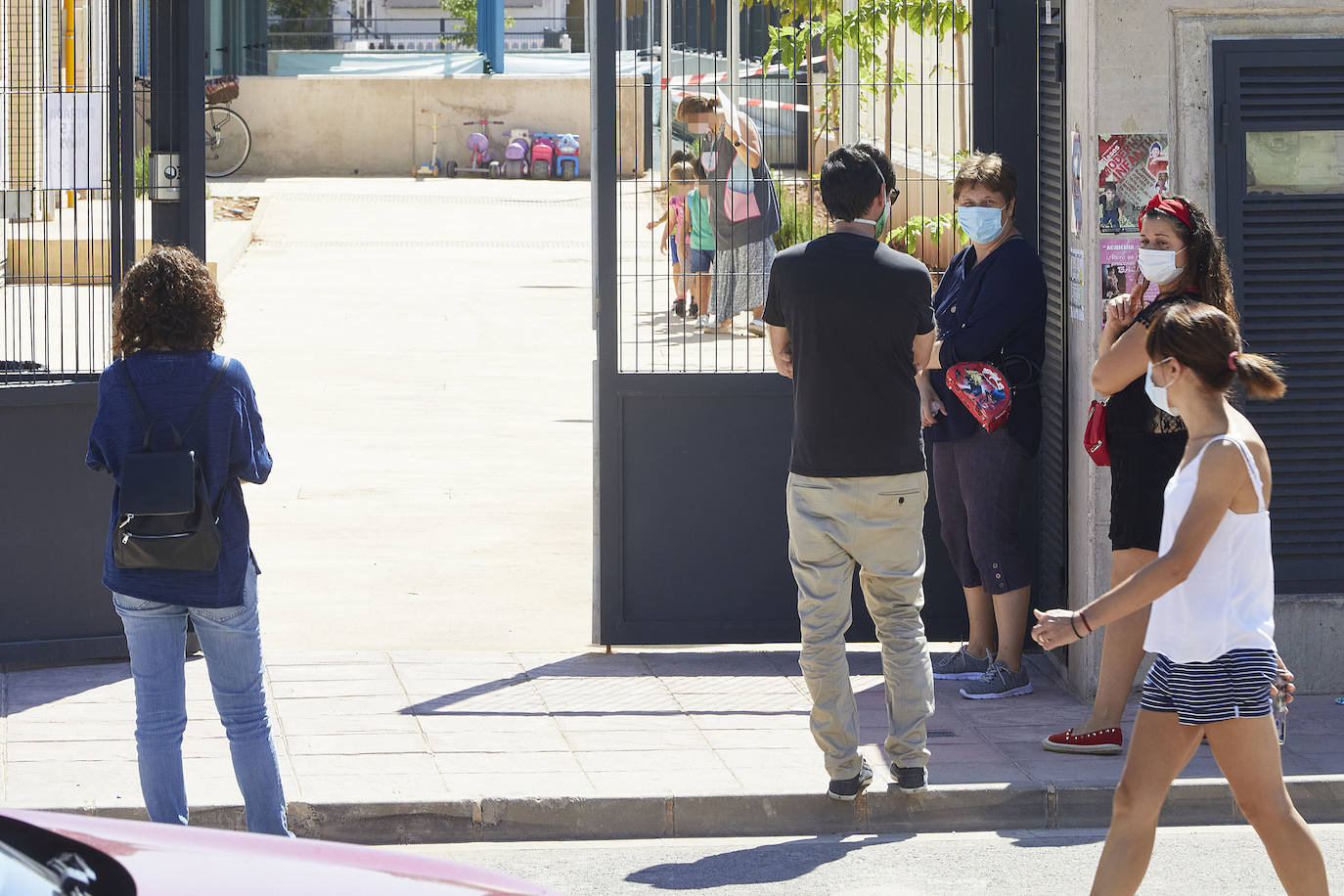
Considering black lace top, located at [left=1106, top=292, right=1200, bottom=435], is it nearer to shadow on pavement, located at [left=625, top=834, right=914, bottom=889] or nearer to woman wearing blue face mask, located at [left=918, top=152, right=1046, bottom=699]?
woman wearing blue face mask, located at [left=918, top=152, right=1046, bottom=699]

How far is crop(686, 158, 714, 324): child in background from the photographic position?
7227mm

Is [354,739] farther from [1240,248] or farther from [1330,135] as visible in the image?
[1330,135]

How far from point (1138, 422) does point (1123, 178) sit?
107cm

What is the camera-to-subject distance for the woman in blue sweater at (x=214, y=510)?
187 inches

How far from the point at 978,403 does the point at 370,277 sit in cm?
1475

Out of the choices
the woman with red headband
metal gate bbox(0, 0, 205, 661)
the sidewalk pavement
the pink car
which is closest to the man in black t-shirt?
the sidewalk pavement

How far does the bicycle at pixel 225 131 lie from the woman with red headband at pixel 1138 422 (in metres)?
27.7

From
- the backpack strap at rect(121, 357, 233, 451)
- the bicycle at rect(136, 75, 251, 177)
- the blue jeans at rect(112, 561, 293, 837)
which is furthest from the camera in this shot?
the bicycle at rect(136, 75, 251, 177)

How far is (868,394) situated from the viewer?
5.40 meters

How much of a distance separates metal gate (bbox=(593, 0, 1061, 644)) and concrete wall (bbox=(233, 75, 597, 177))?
26.1m

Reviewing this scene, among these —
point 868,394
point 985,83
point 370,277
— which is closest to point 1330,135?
point 985,83

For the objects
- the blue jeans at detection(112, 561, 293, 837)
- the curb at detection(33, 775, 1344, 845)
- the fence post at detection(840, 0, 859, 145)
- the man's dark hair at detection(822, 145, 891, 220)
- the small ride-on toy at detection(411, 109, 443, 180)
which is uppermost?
the small ride-on toy at detection(411, 109, 443, 180)

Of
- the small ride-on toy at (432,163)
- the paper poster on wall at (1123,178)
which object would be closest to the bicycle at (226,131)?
the small ride-on toy at (432,163)

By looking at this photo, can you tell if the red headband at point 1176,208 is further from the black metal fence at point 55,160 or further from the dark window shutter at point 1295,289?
the black metal fence at point 55,160
